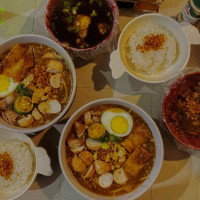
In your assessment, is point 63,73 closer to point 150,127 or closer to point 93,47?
point 93,47

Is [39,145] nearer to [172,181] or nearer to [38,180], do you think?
[38,180]

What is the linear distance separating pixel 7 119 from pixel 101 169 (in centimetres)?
53

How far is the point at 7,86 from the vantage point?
1.41m

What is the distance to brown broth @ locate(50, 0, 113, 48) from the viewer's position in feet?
4.69

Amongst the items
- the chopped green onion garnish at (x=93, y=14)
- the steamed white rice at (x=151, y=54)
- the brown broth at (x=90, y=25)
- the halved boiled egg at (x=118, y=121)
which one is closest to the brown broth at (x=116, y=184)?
the halved boiled egg at (x=118, y=121)

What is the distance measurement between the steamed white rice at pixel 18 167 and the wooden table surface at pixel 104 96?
9 cm

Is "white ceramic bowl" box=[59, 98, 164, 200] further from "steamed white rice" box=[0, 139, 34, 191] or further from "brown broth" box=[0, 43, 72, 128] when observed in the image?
"steamed white rice" box=[0, 139, 34, 191]

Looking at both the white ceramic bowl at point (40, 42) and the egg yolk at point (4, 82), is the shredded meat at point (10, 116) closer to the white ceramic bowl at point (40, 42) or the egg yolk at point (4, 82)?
the white ceramic bowl at point (40, 42)

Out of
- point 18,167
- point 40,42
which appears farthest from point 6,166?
point 40,42

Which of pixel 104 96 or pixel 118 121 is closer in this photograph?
pixel 118 121

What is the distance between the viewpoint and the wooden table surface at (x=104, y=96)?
1.48 metres

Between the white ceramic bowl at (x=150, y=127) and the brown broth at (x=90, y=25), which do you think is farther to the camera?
the brown broth at (x=90, y=25)

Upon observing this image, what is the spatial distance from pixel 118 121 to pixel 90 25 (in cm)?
52

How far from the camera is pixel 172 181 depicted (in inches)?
58.5
